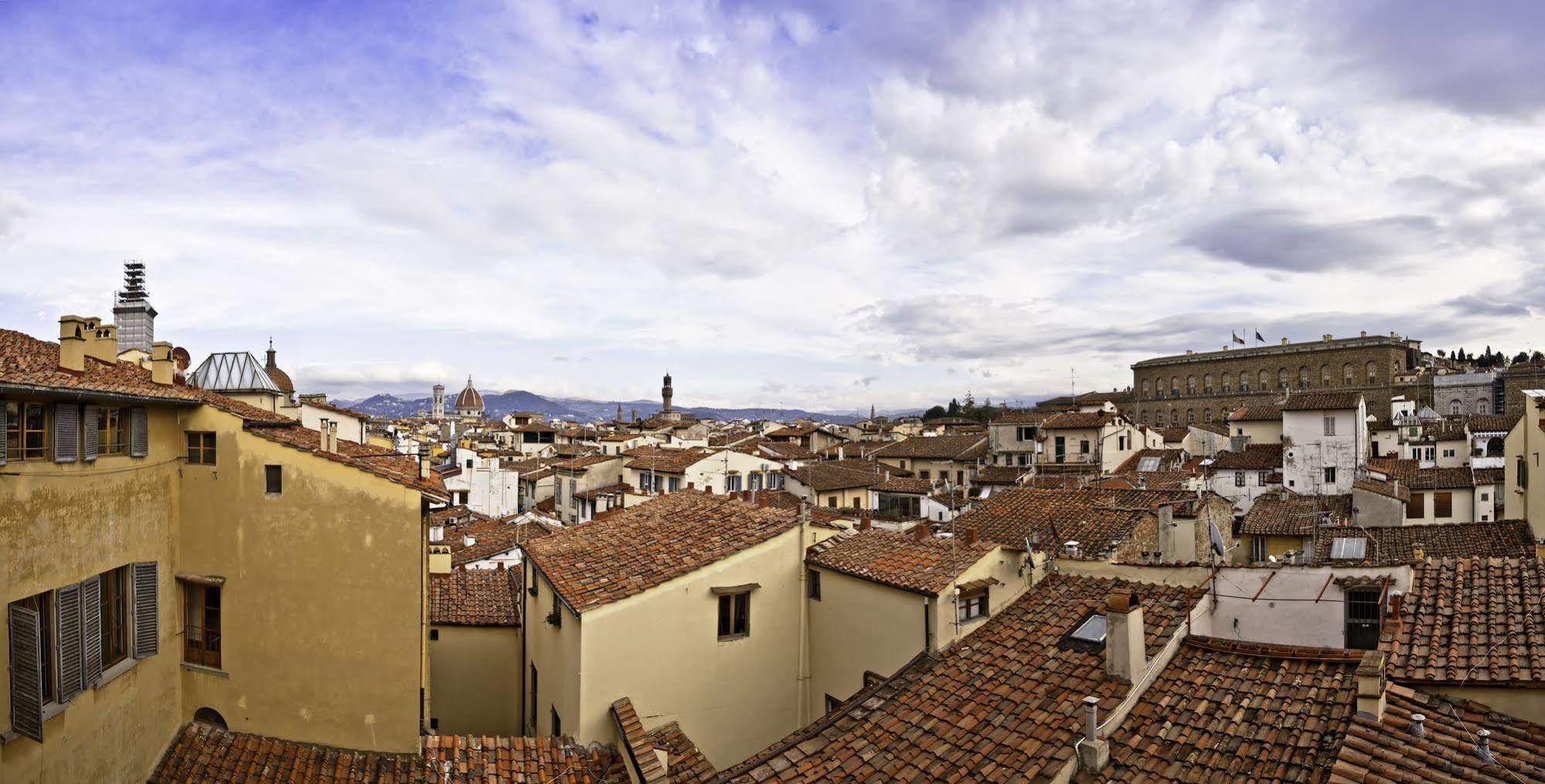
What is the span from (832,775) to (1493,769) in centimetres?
569

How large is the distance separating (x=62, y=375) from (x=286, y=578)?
3.52 meters

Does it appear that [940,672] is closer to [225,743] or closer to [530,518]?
[225,743]

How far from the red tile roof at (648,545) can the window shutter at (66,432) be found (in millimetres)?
6012

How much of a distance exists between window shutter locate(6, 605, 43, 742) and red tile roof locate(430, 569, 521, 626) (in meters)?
9.01

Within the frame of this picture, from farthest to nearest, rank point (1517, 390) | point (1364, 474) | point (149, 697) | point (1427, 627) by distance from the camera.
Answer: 1. point (1517, 390)
2. point (1364, 474)
3. point (149, 697)
4. point (1427, 627)

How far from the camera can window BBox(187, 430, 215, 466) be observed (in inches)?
431

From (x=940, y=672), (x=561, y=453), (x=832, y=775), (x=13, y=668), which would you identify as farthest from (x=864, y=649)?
(x=561, y=453)

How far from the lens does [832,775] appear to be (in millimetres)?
8969

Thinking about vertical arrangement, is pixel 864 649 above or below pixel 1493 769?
below

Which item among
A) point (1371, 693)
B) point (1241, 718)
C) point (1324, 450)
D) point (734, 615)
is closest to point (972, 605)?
point (734, 615)

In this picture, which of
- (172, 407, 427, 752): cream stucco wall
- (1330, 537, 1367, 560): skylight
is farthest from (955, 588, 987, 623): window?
(1330, 537, 1367, 560): skylight

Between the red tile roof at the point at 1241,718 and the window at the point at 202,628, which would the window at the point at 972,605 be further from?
the window at the point at 202,628

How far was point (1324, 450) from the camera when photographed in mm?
41062

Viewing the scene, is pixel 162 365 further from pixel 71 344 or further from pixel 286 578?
pixel 286 578
